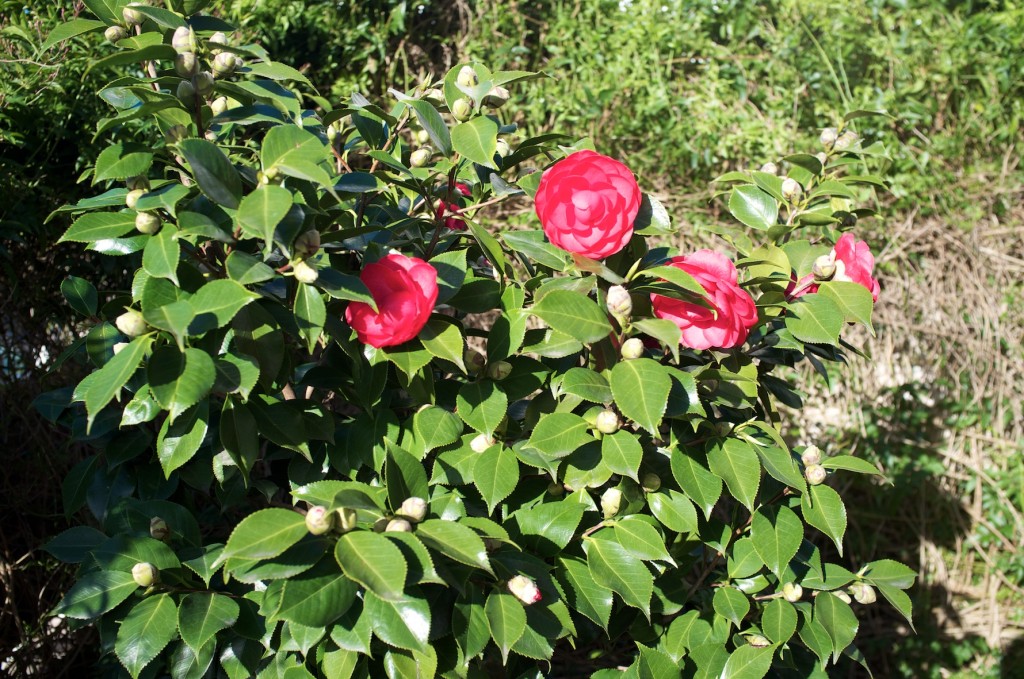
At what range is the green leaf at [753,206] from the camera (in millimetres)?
1524

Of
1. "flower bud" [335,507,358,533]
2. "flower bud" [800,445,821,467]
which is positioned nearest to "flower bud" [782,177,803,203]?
"flower bud" [800,445,821,467]

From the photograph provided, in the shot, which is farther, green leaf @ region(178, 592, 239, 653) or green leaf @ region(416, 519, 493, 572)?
green leaf @ region(178, 592, 239, 653)

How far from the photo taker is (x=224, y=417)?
116 cm

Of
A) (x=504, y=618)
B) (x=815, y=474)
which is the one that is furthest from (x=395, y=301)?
(x=815, y=474)

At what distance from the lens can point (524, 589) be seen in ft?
3.66

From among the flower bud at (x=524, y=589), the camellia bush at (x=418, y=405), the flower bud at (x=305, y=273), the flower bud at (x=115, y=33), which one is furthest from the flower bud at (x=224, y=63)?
the flower bud at (x=524, y=589)

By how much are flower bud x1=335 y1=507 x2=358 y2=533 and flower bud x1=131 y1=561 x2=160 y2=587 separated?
0.31 meters

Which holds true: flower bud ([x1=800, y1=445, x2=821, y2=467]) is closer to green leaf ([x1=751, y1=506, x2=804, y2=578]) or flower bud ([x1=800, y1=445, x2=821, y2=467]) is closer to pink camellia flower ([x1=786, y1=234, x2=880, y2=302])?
green leaf ([x1=751, y1=506, x2=804, y2=578])

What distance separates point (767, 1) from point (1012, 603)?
2581 mm

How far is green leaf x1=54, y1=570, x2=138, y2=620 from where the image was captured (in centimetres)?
110

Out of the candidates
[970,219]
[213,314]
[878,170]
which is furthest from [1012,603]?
[213,314]

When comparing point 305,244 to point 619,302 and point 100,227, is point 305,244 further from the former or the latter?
point 619,302

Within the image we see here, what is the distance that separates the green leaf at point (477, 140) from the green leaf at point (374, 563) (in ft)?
1.75

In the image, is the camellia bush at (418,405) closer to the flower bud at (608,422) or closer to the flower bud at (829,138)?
the flower bud at (608,422)
